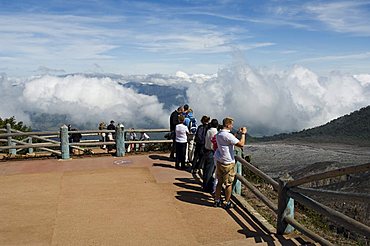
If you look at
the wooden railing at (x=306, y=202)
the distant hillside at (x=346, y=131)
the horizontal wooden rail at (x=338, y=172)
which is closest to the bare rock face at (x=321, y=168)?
the wooden railing at (x=306, y=202)

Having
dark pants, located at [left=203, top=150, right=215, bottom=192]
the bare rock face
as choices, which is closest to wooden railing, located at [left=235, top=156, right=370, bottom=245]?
dark pants, located at [left=203, top=150, right=215, bottom=192]

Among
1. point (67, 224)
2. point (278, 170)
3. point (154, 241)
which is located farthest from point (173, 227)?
point (278, 170)

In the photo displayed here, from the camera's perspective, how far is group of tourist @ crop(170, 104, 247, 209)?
315 inches

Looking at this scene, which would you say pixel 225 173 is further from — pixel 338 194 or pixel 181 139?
pixel 181 139

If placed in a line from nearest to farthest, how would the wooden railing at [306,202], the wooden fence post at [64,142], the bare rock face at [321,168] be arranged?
the wooden railing at [306,202]
the bare rock face at [321,168]
the wooden fence post at [64,142]

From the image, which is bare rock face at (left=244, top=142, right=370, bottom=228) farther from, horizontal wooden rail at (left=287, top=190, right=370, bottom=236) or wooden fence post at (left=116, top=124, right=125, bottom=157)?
wooden fence post at (left=116, top=124, right=125, bottom=157)

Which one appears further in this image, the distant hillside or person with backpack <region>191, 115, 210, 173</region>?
the distant hillside

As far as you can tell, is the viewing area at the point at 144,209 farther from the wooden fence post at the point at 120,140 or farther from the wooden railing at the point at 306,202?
the wooden fence post at the point at 120,140

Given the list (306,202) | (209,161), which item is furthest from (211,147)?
(306,202)

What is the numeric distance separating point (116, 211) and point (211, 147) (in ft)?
8.13

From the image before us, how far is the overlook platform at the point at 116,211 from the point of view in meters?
6.66

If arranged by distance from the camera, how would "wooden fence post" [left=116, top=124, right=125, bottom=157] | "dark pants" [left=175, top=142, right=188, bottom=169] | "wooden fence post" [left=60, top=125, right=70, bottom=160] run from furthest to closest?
"wooden fence post" [left=116, top=124, right=125, bottom=157] → "wooden fence post" [left=60, top=125, right=70, bottom=160] → "dark pants" [left=175, top=142, right=188, bottom=169]

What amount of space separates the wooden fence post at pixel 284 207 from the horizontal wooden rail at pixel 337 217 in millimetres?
122

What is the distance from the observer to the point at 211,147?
9125 mm
